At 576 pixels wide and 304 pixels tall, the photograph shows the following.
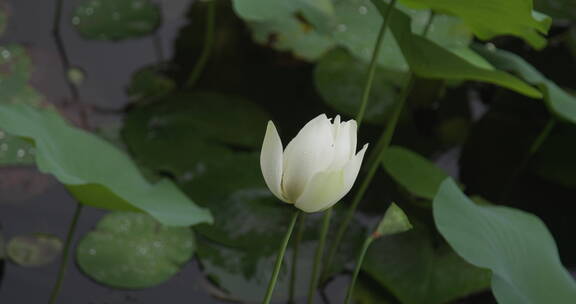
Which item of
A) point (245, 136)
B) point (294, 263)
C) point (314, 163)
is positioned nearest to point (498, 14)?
point (314, 163)

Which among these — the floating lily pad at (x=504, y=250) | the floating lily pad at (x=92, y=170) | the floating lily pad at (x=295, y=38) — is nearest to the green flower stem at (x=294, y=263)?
the floating lily pad at (x=92, y=170)

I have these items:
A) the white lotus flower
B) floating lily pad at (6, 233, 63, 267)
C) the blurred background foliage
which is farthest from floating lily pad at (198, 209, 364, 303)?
the white lotus flower

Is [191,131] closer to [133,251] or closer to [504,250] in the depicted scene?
[133,251]

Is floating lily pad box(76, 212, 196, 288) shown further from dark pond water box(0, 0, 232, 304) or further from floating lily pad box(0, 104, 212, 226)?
floating lily pad box(0, 104, 212, 226)

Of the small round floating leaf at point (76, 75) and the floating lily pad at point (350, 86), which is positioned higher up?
the floating lily pad at point (350, 86)

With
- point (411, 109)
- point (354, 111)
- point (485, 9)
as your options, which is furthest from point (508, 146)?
point (485, 9)

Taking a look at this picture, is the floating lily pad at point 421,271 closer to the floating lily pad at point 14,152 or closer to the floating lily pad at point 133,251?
the floating lily pad at point 133,251
